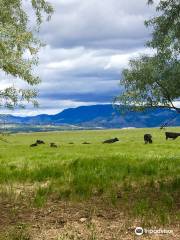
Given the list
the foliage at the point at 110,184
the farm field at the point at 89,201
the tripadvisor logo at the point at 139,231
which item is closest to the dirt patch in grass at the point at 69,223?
the farm field at the point at 89,201

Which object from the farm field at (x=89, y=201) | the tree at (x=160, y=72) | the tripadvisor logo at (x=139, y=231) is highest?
the tree at (x=160, y=72)

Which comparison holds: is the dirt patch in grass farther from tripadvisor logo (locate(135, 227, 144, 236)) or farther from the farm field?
tripadvisor logo (locate(135, 227, 144, 236))

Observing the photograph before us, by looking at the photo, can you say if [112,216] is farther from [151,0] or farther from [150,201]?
[151,0]

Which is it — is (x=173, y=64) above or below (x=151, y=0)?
below

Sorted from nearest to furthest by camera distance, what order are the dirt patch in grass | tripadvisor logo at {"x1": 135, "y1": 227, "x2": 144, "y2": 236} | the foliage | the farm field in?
1. the dirt patch in grass
2. tripadvisor logo at {"x1": 135, "y1": 227, "x2": 144, "y2": 236}
3. the farm field
4. the foliage

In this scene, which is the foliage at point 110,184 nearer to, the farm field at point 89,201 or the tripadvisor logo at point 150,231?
the farm field at point 89,201

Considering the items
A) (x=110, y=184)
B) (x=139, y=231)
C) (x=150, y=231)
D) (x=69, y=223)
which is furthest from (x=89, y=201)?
(x=150, y=231)

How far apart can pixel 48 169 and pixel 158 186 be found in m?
7.50

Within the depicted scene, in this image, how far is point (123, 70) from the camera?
2162 centimetres

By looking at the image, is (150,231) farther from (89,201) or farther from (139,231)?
(89,201)

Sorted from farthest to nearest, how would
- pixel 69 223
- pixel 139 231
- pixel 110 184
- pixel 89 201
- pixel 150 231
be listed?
pixel 110 184 < pixel 89 201 < pixel 69 223 < pixel 139 231 < pixel 150 231

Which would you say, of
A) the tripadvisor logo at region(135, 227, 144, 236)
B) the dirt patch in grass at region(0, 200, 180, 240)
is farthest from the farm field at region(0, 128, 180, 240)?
the tripadvisor logo at region(135, 227, 144, 236)

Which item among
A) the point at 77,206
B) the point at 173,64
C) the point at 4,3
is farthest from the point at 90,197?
the point at 4,3

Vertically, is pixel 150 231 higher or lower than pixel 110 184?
lower
